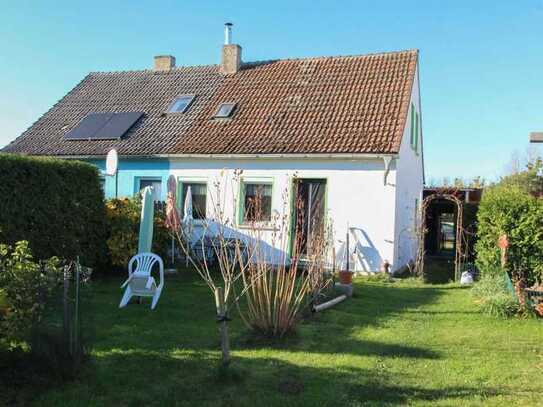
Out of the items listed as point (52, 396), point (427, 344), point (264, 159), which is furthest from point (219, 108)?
point (52, 396)

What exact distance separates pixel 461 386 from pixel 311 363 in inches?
60.9

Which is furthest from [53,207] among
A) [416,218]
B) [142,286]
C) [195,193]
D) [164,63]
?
[164,63]

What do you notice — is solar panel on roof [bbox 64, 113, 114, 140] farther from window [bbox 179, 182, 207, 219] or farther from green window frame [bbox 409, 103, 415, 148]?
green window frame [bbox 409, 103, 415, 148]

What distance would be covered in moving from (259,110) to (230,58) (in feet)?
12.2

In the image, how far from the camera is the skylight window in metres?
16.9

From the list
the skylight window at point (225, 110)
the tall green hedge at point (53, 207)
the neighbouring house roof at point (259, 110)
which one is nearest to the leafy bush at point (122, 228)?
the tall green hedge at point (53, 207)

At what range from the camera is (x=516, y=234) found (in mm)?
10438

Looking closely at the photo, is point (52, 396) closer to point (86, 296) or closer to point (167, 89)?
point (86, 296)

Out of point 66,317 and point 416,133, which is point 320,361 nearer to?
point 66,317

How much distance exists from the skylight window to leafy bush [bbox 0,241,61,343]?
11950mm

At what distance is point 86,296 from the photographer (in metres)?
9.41

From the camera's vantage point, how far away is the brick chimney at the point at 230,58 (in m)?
19.3

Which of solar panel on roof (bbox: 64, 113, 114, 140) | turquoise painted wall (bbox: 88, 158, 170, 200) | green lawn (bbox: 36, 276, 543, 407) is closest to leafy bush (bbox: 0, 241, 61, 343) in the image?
green lawn (bbox: 36, 276, 543, 407)

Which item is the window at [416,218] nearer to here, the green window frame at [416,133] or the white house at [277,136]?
the white house at [277,136]
